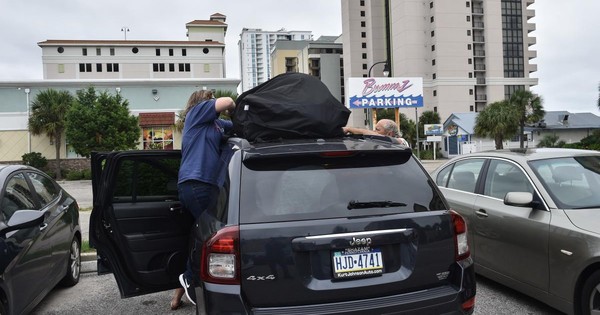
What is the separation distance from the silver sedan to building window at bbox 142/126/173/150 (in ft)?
135

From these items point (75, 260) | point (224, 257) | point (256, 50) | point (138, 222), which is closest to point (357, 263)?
point (224, 257)

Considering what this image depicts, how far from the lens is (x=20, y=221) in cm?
343

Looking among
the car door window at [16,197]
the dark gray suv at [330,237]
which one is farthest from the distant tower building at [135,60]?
the dark gray suv at [330,237]

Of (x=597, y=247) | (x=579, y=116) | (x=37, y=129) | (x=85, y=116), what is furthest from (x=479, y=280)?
(x=579, y=116)

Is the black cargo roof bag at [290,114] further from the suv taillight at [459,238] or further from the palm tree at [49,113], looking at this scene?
the palm tree at [49,113]

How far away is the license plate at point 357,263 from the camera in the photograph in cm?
246

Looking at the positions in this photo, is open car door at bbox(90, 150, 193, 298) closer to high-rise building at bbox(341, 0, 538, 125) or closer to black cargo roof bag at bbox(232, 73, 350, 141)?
black cargo roof bag at bbox(232, 73, 350, 141)

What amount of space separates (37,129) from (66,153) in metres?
3.58

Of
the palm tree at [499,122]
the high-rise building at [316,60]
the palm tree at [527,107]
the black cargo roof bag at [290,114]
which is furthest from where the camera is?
the high-rise building at [316,60]

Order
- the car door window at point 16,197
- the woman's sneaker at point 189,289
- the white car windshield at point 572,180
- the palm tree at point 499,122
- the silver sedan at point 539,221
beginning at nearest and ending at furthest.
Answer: the woman's sneaker at point 189,289 → the silver sedan at point 539,221 → the car door window at point 16,197 → the white car windshield at point 572,180 → the palm tree at point 499,122

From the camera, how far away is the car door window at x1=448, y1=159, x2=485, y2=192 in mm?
5164

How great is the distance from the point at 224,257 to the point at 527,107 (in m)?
50.6

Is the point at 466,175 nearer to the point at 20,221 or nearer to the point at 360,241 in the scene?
the point at 360,241

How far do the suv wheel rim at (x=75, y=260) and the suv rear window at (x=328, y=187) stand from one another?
3.88 meters
